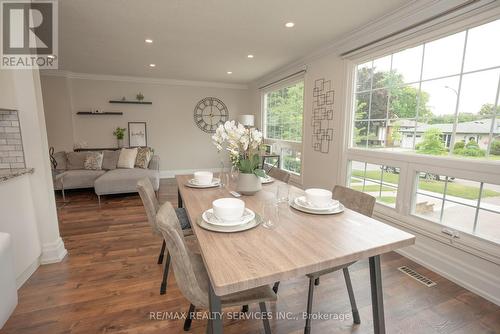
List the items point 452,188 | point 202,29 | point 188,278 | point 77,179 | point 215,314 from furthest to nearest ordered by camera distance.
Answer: point 77,179 → point 202,29 → point 452,188 → point 188,278 → point 215,314

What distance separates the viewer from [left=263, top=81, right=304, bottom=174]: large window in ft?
14.3

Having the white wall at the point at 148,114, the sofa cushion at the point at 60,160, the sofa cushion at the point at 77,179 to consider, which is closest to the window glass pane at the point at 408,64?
the white wall at the point at 148,114

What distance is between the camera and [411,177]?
2.35 metres

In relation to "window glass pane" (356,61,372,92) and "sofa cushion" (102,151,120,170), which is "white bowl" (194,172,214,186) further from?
"sofa cushion" (102,151,120,170)

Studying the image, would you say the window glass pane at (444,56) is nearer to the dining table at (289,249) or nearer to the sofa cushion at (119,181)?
the dining table at (289,249)

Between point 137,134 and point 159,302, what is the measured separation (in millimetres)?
4759

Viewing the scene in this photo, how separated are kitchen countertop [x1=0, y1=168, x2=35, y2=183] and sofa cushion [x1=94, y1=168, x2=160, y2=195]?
1928 mm

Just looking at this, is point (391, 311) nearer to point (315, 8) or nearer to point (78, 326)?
point (78, 326)

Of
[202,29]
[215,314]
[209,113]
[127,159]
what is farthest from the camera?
[209,113]

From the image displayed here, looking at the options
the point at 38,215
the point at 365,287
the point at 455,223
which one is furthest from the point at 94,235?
the point at 455,223

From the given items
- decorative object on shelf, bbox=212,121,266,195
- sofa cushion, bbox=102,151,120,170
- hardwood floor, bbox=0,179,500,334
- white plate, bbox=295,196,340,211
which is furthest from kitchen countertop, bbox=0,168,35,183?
sofa cushion, bbox=102,151,120,170

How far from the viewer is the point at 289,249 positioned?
953 millimetres

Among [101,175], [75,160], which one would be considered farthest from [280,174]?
[75,160]

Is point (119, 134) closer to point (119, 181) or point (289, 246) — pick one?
point (119, 181)
